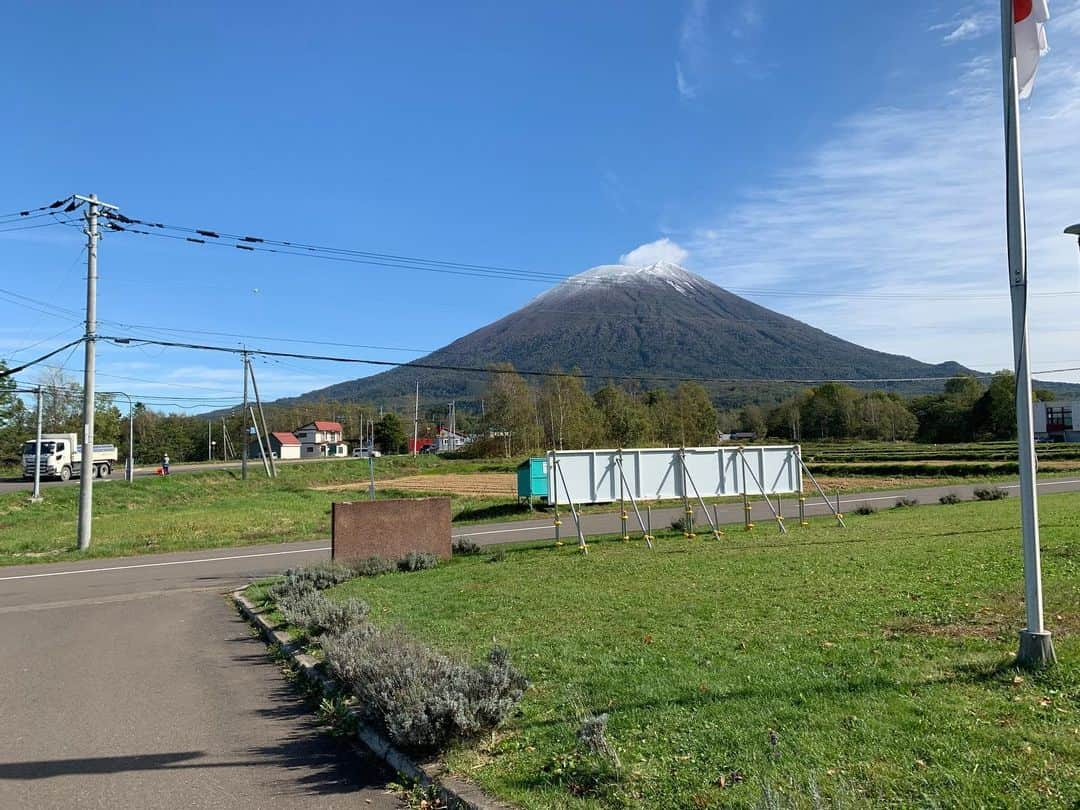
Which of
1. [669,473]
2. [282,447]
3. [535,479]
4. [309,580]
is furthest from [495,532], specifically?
[282,447]

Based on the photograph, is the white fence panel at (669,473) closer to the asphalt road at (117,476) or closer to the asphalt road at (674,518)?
the asphalt road at (674,518)

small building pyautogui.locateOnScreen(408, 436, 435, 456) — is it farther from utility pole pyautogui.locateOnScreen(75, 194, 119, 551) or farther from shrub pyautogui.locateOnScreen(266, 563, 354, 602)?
shrub pyautogui.locateOnScreen(266, 563, 354, 602)

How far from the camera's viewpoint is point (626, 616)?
8641 millimetres

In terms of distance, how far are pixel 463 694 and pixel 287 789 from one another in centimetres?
121

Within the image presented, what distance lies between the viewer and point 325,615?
344 inches

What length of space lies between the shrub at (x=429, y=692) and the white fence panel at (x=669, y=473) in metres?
11.7

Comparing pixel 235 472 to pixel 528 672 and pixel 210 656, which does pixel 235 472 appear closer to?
pixel 210 656

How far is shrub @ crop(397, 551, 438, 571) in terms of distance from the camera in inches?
591

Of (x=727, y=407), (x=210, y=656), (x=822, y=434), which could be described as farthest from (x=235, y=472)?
(x=727, y=407)

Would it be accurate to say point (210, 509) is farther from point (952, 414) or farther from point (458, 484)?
point (952, 414)

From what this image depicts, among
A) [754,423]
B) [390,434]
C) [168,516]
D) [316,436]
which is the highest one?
[754,423]

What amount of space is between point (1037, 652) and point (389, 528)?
40.4ft

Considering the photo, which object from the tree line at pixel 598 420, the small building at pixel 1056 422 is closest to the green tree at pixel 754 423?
the tree line at pixel 598 420

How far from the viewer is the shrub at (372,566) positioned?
566 inches
